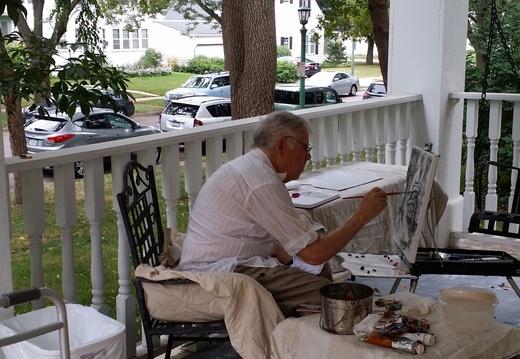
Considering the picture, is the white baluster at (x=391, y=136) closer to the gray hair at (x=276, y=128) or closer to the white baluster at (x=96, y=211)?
the gray hair at (x=276, y=128)

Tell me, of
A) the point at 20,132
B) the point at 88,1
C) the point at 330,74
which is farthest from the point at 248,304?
the point at 330,74

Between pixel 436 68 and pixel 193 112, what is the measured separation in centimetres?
946

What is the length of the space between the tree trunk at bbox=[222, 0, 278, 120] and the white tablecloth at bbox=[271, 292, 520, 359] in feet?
17.8

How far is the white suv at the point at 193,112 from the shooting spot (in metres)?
14.2

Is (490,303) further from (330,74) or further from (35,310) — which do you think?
(330,74)

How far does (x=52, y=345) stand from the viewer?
8.57 ft

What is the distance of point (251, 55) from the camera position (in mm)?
7730

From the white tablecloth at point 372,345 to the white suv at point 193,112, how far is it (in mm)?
11754

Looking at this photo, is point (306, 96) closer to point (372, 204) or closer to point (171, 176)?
point (171, 176)

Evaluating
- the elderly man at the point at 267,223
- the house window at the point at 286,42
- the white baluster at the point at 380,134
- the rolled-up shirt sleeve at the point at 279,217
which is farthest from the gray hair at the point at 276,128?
the house window at the point at 286,42

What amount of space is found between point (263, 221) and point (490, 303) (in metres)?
0.79

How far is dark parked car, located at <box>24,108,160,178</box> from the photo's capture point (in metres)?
11.8

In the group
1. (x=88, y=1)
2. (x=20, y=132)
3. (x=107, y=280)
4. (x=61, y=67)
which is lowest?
(x=107, y=280)

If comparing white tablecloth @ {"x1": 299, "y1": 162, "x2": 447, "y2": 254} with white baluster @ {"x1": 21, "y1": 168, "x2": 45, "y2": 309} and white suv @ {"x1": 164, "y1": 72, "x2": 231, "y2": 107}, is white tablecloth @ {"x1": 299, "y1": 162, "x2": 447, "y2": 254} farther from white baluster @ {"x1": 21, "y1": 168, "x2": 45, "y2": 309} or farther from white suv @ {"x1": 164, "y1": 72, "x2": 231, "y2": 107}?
white suv @ {"x1": 164, "y1": 72, "x2": 231, "y2": 107}
